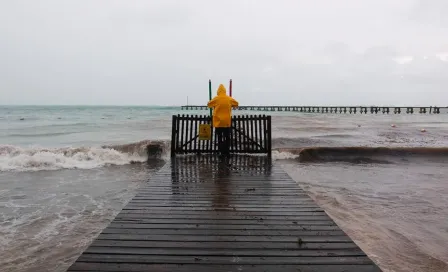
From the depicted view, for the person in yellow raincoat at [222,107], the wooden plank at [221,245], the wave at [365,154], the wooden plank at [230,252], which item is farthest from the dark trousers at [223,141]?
the wooden plank at [230,252]

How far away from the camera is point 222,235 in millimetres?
3812

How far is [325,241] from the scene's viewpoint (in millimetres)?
3621

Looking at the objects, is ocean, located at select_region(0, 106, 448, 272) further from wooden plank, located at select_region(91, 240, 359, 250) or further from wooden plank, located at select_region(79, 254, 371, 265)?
wooden plank, located at select_region(79, 254, 371, 265)

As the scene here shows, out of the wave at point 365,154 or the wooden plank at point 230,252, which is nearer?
the wooden plank at point 230,252

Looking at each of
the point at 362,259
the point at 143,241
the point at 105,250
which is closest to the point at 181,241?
the point at 143,241

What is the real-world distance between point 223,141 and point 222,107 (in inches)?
56.6

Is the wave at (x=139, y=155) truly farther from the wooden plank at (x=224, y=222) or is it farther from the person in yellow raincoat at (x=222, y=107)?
the wooden plank at (x=224, y=222)

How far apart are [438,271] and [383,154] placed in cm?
1257

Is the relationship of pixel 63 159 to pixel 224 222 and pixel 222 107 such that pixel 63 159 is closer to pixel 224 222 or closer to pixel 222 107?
pixel 222 107

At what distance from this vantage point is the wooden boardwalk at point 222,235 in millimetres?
3088

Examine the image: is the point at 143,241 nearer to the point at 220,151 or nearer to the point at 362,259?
the point at 362,259

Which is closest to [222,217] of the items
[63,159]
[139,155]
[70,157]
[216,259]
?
[216,259]

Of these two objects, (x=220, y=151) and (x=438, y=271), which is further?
(x=220, y=151)

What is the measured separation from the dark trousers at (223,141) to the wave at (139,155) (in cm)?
587
